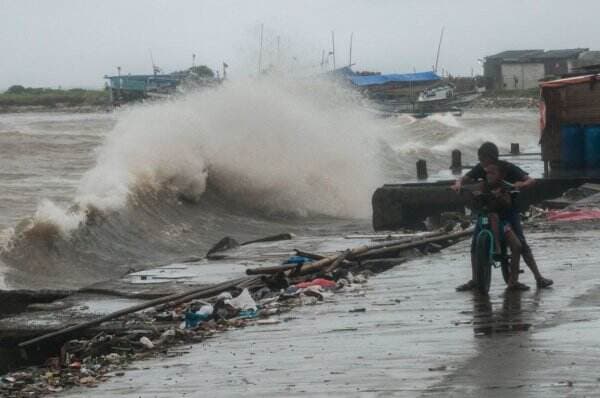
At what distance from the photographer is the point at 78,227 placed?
22953 millimetres

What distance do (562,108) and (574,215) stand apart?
7.74 meters

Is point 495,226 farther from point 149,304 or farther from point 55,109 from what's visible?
point 55,109

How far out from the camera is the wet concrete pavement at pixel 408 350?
23.7 ft

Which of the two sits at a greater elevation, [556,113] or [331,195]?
[556,113]

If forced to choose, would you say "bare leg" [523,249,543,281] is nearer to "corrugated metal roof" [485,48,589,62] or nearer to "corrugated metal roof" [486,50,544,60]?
"corrugated metal roof" [485,48,589,62]

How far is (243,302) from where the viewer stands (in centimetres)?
1137

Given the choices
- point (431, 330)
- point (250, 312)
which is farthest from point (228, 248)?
point (431, 330)

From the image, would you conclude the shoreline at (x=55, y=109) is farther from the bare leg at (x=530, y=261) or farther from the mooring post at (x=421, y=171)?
the bare leg at (x=530, y=261)

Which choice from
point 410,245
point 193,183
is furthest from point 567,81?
point 410,245

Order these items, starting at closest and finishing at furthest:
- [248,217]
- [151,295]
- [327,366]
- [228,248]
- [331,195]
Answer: [327,366] < [151,295] < [228,248] < [248,217] < [331,195]

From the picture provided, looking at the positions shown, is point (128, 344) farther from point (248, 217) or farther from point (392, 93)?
point (392, 93)

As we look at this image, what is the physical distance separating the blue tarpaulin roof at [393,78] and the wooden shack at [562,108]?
234ft

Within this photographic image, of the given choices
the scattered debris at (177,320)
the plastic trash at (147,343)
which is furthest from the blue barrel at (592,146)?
the plastic trash at (147,343)

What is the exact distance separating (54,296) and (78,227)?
9.62m
